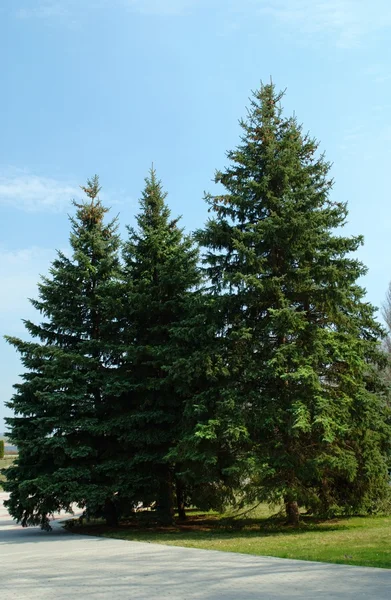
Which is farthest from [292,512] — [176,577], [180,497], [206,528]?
[176,577]

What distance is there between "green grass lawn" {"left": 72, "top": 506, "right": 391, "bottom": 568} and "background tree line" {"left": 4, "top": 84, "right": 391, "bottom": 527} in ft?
2.19

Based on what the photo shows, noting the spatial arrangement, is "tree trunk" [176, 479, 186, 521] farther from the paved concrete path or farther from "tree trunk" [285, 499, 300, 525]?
the paved concrete path

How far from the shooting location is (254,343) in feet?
51.9

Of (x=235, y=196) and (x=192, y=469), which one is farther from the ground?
(x=235, y=196)

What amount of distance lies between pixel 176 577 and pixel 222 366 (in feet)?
24.8

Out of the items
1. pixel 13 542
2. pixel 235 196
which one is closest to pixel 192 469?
pixel 13 542

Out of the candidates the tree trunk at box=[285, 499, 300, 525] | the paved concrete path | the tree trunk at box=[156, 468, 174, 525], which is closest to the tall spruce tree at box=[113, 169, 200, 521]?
the tree trunk at box=[156, 468, 174, 525]

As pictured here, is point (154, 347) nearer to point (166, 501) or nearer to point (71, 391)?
point (71, 391)

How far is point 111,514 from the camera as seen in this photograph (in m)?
18.4

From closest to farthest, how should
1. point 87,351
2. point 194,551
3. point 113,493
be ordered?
point 194,551, point 113,493, point 87,351

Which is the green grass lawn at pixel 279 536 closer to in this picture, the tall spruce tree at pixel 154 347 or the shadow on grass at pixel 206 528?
the shadow on grass at pixel 206 528

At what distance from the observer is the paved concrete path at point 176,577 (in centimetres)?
712

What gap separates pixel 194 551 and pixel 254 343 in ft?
20.0

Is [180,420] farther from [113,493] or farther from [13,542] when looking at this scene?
[13,542]
